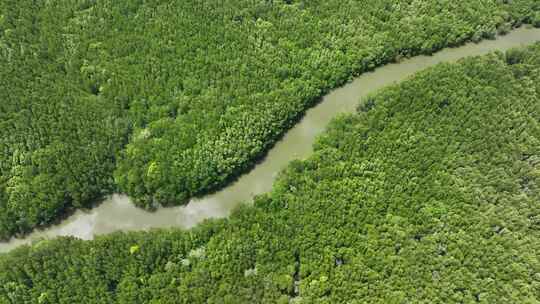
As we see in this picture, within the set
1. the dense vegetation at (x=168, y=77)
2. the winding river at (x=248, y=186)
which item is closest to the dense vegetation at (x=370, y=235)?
the winding river at (x=248, y=186)

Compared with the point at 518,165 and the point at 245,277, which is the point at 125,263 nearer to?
the point at 245,277

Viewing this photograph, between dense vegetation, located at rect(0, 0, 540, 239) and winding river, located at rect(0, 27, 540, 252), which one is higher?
dense vegetation, located at rect(0, 0, 540, 239)

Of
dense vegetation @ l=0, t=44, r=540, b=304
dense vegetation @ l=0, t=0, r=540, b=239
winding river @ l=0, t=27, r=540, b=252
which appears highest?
dense vegetation @ l=0, t=0, r=540, b=239

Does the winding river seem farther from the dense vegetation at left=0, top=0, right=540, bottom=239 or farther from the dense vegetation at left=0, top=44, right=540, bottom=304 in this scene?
the dense vegetation at left=0, top=44, right=540, bottom=304

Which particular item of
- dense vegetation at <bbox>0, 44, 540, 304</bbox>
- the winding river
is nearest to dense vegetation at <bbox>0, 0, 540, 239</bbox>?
the winding river

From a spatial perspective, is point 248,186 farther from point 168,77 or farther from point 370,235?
point 168,77

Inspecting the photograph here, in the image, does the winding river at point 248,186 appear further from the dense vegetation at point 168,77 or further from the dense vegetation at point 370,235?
the dense vegetation at point 370,235
